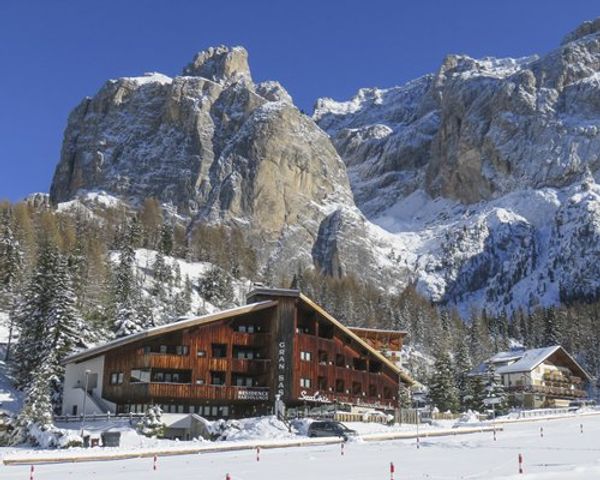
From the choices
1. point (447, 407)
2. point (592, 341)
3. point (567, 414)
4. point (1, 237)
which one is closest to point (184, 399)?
point (447, 407)

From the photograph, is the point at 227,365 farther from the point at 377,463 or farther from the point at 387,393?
the point at 377,463

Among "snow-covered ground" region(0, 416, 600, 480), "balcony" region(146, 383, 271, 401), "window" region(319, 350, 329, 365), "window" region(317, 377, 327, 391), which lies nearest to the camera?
"snow-covered ground" region(0, 416, 600, 480)

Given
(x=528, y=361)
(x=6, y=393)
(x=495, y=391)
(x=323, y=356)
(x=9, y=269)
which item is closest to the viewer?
(x=6, y=393)

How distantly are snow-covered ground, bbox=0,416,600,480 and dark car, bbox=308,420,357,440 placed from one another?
2.59 metres

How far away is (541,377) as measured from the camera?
10219 cm

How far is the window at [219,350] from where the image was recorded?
6706 cm

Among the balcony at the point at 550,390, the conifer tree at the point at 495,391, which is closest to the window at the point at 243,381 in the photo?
the conifer tree at the point at 495,391

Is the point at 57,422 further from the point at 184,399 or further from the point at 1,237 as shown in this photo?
the point at 1,237

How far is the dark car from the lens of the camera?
159 ft

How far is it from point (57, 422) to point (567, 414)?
4609cm

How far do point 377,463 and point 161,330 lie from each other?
33136mm

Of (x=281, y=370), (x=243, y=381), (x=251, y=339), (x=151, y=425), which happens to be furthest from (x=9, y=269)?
(x=151, y=425)

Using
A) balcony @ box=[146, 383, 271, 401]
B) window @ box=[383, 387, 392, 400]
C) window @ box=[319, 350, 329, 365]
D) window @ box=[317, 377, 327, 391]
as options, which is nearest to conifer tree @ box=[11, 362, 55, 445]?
balcony @ box=[146, 383, 271, 401]

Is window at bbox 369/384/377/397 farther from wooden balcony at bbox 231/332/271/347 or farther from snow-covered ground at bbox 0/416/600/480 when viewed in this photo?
snow-covered ground at bbox 0/416/600/480
